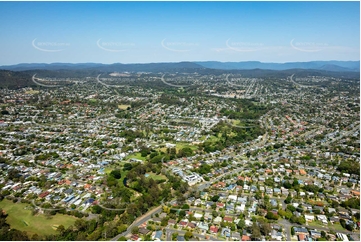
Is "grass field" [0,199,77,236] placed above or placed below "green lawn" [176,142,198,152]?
below

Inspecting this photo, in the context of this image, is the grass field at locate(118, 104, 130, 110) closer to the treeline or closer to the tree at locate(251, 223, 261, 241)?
the treeline

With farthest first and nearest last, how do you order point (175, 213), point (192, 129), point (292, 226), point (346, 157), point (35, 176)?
point (192, 129) < point (346, 157) < point (35, 176) < point (175, 213) < point (292, 226)

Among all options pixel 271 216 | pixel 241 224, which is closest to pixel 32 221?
pixel 241 224

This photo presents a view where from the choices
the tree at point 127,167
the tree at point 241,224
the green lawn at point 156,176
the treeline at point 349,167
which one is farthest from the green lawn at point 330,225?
the tree at point 127,167

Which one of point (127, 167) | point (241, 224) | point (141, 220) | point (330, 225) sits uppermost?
point (127, 167)

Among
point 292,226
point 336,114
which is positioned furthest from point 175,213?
point 336,114

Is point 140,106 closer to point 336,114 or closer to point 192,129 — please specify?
point 192,129

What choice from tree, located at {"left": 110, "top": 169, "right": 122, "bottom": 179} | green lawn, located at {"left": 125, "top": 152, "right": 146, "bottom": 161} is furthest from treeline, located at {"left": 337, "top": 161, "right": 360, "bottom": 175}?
tree, located at {"left": 110, "top": 169, "right": 122, "bottom": 179}

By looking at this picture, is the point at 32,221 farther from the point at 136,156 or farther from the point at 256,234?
the point at 256,234

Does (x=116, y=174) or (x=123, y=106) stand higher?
(x=123, y=106)
